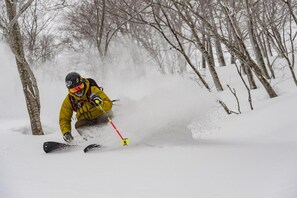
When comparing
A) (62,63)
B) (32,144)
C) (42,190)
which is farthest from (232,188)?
(62,63)

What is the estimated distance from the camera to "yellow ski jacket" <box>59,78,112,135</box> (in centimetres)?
532

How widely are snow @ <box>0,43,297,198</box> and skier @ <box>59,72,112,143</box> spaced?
25 centimetres

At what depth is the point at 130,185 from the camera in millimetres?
2811

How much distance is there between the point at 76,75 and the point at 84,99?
0.47 m

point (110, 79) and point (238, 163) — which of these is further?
point (110, 79)

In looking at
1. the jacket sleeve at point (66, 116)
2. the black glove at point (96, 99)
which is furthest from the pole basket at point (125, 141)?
the jacket sleeve at point (66, 116)

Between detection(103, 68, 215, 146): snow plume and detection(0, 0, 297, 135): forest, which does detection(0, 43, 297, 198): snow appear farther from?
detection(0, 0, 297, 135): forest

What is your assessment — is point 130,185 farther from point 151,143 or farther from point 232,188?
point 151,143

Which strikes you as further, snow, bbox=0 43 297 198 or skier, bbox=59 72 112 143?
skier, bbox=59 72 112 143

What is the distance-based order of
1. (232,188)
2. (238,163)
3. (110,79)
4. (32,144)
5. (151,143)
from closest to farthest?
(232,188), (238,163), (151,143), (32,144), (110,79)

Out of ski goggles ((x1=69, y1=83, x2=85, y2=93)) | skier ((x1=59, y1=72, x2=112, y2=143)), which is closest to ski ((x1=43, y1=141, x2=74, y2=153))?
skier ((x1=59, y1=72, x2=112, y2=143))

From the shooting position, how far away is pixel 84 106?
5.41 meters

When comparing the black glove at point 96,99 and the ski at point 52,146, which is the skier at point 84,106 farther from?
the ski at point 52,146

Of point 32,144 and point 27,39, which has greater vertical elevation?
point 27,39
